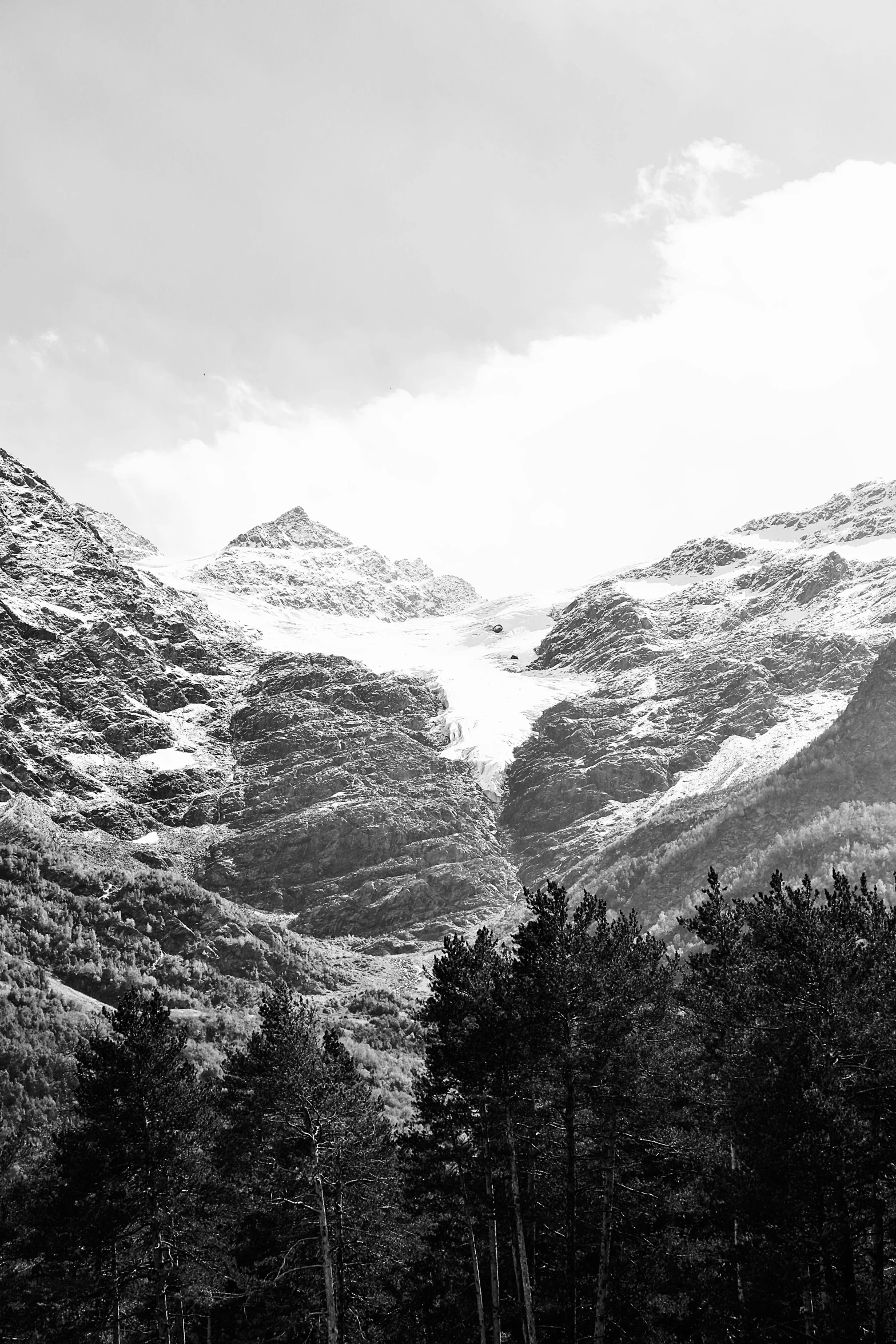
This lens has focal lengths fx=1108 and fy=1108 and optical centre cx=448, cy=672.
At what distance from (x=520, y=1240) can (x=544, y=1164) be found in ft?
8.63

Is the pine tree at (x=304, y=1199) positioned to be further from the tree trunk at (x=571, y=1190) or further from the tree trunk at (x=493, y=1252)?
the tree trunk at (x=571, y=1190)

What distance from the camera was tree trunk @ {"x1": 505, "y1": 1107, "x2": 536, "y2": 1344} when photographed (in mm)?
35344

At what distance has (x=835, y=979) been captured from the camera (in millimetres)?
32969

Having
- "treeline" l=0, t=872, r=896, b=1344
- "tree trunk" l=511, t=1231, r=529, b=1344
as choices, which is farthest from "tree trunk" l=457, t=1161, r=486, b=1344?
"tree trunk" l=511, t=1231, r=529, b=1344

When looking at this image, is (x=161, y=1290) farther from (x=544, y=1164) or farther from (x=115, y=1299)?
(x=544, y=1164)

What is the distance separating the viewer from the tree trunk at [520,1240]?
3534cm

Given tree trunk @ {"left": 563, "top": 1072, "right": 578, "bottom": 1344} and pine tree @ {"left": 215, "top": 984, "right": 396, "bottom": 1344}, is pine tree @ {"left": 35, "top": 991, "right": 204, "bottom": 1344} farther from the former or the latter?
tree trunk @ {"left": 563, "top": 1072, "right": 578, "bottom": 1344}

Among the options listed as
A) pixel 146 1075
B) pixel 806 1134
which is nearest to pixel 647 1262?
pixel 806 1134

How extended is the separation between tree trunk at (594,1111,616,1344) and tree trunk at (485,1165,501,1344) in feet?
12.5

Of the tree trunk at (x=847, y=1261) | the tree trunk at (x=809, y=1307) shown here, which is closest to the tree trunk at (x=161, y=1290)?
the tree trunk at (x=809, y=1307)

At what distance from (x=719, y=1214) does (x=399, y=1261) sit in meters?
13.1

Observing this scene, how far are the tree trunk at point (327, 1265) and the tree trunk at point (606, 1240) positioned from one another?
8.37m

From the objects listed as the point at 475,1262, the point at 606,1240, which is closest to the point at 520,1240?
the point at 606,1240

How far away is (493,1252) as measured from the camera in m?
39.0
